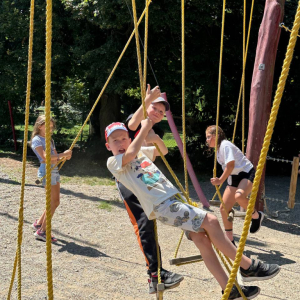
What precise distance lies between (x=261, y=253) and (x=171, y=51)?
668 cm

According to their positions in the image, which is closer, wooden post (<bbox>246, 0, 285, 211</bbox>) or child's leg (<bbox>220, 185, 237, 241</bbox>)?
child's leg (<bbox>220, 185, 237, 241</bbox>)

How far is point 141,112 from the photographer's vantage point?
342 cm

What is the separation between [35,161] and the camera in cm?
1245

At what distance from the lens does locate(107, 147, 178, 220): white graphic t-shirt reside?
296 centimetres

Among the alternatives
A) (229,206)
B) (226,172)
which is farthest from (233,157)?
(229,206)

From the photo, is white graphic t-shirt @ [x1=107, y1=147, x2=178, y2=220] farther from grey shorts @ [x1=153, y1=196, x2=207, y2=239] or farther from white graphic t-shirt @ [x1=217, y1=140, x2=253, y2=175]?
white graphic t-shirt @ [x1=217, y1=140, x2=253, y2=175]

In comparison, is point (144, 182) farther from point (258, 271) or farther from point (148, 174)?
point (258, 271)

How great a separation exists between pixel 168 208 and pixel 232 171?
2238 millimetres

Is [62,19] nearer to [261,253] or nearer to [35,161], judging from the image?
[35,161]

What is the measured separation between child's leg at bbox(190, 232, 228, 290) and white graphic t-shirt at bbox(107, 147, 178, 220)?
12.8 inches

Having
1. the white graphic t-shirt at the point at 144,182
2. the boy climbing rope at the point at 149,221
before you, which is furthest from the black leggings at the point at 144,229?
the white graphic t-shirt at the point at 144,182

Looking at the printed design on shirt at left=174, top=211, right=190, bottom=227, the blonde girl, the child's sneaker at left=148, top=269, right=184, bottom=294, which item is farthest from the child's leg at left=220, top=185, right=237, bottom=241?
the printed design on shirt at left=174, top=211, right=190, bottom=227

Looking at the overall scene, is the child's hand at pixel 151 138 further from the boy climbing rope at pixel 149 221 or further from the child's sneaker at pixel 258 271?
the child's sneaker at pixel 258 271

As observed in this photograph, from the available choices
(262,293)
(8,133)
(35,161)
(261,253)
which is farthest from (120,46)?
(262,293)
